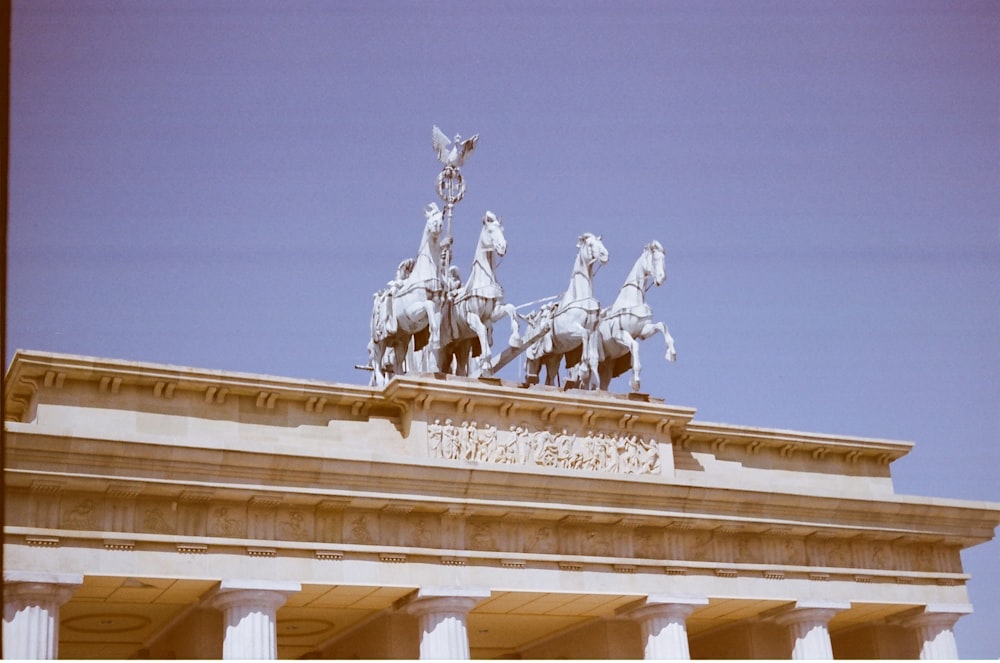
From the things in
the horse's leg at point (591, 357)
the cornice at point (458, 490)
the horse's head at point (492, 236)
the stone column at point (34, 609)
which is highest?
the horse's head at point (492, 236)

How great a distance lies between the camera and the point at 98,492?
15.6m

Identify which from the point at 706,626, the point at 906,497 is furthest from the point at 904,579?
the point at 706,626

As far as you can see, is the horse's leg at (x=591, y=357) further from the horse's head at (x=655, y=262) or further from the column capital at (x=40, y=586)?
the column capital at (x=40, y=586)

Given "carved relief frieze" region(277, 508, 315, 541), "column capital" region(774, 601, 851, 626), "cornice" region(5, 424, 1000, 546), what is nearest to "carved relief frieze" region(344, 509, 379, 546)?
"cornice" region(5, 424, 1000, 546)

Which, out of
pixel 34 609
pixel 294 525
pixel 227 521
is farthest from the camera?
pixel 294 525

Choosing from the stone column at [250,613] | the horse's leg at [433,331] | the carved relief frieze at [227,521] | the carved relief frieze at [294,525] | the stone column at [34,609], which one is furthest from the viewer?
the horse's leg at [433,331]

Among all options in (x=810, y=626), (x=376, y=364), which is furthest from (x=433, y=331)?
(x=810, y=626)

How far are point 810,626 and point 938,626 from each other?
2887mm

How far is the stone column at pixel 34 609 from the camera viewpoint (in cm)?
1439

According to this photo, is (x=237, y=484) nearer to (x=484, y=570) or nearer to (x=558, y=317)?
(x=484, y=570)

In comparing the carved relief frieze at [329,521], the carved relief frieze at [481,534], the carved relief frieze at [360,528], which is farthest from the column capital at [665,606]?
the carved relief frieze at [329,521]

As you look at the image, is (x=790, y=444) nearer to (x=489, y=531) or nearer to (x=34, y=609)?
(x=489, y=531)

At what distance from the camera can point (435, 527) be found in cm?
1756

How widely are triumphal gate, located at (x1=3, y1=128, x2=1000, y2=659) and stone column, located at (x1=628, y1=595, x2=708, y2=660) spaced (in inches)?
1.7
